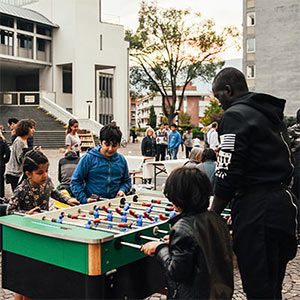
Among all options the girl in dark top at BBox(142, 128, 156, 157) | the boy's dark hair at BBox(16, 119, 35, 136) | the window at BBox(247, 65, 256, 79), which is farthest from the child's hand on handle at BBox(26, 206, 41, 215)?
the window at BBox(247, 65, 256, 79)

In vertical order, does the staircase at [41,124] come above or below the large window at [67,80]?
below

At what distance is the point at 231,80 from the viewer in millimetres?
2891

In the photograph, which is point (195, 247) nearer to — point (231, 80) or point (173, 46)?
point (231, 80)

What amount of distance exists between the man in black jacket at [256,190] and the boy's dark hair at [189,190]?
29cm

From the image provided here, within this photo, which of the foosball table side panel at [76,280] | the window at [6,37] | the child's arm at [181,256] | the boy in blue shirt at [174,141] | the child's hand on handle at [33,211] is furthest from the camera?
the window at [6,37]

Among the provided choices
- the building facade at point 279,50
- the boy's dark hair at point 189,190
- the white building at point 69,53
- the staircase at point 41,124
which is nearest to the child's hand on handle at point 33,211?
the boy's dark hair at point 189,190

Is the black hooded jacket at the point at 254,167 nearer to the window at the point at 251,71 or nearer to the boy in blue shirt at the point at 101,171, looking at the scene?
the boy in blue shirt at the point at 101,171

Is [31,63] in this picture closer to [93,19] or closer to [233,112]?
[93,19]

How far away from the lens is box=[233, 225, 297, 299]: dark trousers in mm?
2676

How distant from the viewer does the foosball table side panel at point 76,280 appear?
278 cm

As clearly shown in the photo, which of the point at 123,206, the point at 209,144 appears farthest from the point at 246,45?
the point at 123,206

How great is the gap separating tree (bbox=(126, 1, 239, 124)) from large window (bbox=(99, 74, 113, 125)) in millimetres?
3482

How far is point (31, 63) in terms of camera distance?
3775cm

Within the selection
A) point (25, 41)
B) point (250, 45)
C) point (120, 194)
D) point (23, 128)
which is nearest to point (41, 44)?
point (25, 41)
